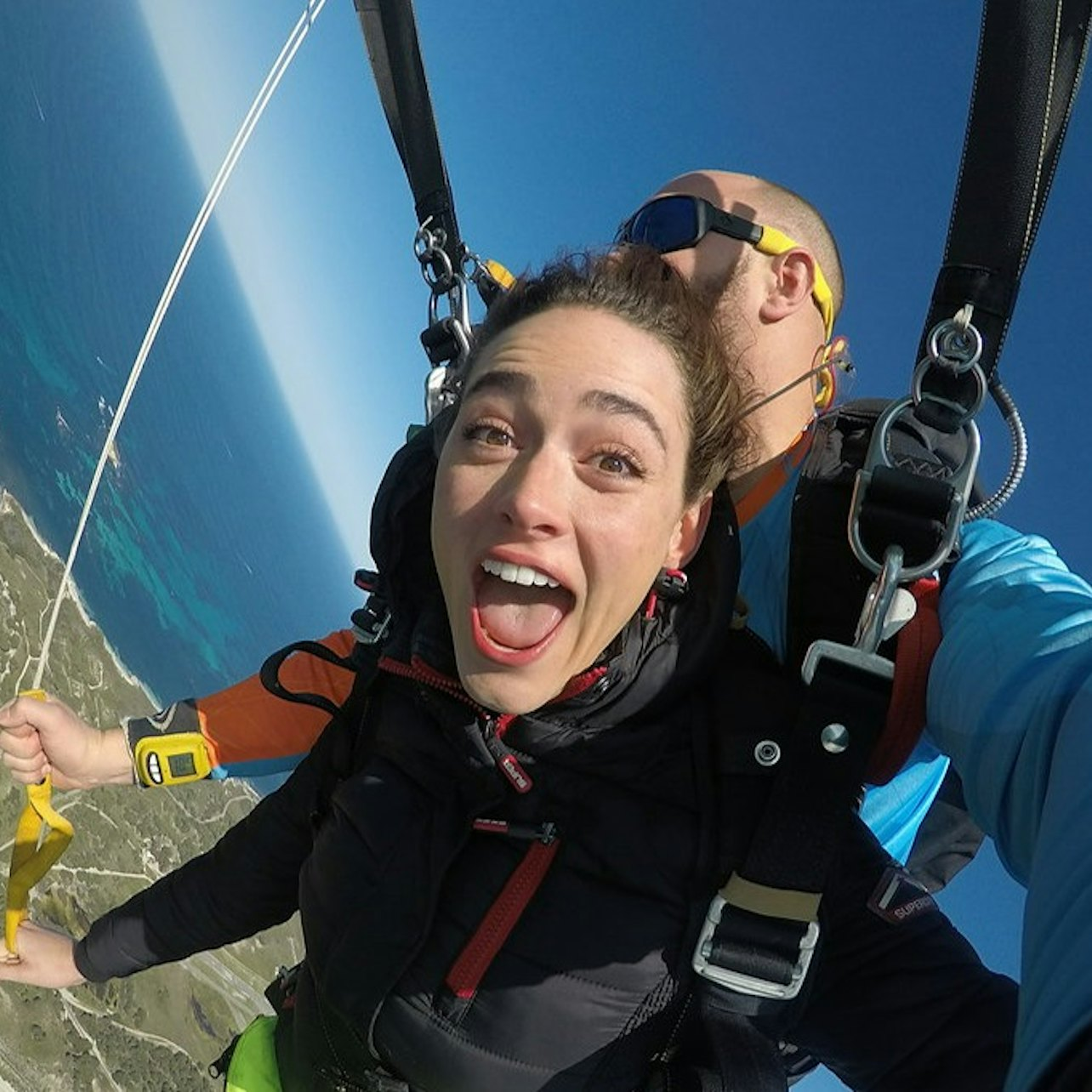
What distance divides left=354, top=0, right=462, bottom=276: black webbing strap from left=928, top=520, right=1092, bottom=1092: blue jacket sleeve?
4.97 ft

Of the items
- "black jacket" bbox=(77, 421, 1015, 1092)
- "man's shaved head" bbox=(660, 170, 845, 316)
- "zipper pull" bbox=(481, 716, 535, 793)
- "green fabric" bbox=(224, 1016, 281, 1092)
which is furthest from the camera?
"man's shaved head" bbox=(660, 170, 845, 316)

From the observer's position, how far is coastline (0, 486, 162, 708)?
73.0ft

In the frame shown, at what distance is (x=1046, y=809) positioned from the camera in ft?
2.22

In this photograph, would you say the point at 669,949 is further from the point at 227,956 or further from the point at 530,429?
the point at 227,956

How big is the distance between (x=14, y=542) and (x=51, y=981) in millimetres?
21538

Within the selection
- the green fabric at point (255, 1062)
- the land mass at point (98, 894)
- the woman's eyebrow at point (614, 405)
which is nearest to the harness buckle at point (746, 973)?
the woman's eyebrow at point (614, 405)

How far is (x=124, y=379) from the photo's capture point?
152ft

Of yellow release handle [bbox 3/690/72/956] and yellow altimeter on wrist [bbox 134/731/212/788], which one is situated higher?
yellow altimeter on wrist [bbox 134/731/212/788]

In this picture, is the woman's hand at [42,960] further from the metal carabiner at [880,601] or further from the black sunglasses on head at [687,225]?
the black sunglasses on head at [687,225]

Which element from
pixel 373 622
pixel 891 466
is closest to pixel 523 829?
pixel 373 622

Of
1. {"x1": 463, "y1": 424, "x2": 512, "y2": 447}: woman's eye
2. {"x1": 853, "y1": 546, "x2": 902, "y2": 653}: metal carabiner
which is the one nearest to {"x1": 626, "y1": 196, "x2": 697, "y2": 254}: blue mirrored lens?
{"x1": 463, "y1": 424, "x2": 512, "y2": 447}: woman's eye

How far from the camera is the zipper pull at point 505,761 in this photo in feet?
3.72

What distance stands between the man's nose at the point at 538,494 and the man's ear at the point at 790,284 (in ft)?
4.04

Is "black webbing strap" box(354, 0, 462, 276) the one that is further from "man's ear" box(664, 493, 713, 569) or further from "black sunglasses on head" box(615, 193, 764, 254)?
"man's ear" box(664, 493, 713, 569)
